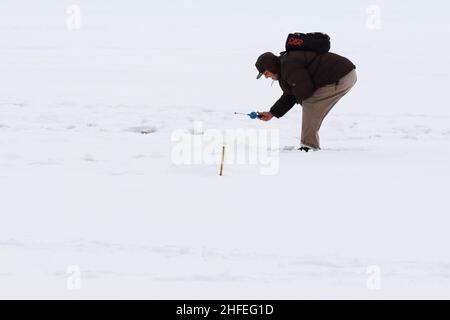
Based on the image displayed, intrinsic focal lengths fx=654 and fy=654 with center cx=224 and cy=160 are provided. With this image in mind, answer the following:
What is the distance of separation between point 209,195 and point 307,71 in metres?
1.84

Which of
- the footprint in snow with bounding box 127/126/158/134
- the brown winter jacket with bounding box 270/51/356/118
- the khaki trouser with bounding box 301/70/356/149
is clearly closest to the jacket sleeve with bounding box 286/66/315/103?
the brown winter jacket with bounding box 270/51/356/118

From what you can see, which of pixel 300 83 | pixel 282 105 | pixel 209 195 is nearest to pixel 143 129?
pixel 282 105

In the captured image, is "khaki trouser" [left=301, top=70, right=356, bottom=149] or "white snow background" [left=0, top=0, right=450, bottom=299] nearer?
"white snow background" [left=0, top=0, right=450, bottom=299]

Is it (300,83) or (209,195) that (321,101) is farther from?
(209,195)

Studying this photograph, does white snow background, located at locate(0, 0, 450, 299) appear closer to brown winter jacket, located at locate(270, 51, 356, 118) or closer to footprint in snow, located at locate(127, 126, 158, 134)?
footprint in snow, located at locate(127, 126, 158, 134)

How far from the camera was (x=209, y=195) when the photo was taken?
4.86 meters

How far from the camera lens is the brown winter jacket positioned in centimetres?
597

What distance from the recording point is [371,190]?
198 inches

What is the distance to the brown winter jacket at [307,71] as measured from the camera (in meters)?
5.97

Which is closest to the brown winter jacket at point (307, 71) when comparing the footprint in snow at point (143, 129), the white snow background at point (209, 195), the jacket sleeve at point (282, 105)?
the jacket sleeve at point (282, 105)

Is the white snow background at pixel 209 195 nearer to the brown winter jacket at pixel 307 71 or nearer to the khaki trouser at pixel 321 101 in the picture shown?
Answer: the khaki trouser at pixel 321 101

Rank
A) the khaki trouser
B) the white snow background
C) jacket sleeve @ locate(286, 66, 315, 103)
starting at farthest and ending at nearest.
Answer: the khaki trouser < jacket sleeve @ locate(286, 66, 315, 103) < the white snow background
